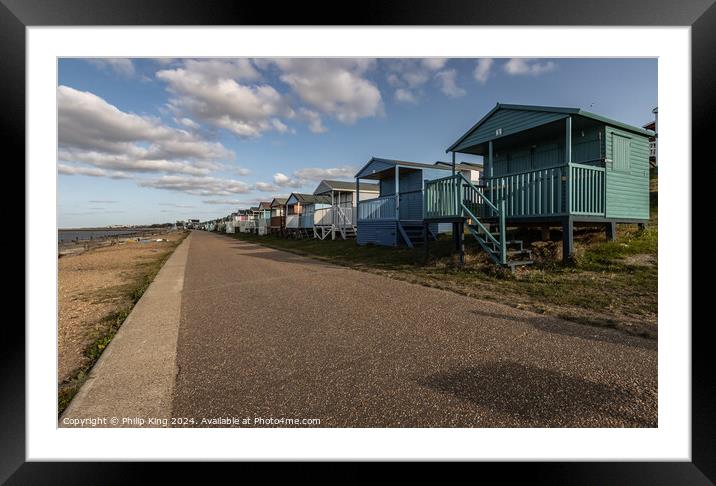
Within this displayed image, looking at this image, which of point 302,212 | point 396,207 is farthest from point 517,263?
→ point 302,212

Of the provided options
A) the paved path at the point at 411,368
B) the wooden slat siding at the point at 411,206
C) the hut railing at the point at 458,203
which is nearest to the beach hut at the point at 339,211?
the wooden slat siding at the point at 411,206

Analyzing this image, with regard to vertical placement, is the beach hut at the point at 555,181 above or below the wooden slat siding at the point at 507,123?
below

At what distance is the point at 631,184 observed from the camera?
29.3ft

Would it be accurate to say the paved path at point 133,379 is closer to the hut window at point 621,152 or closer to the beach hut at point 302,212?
the hut window at point 621,152

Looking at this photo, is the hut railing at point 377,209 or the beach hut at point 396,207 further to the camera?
the hut railing at point 377,209

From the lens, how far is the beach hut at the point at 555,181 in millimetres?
7652

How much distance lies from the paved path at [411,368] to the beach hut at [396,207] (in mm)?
9388

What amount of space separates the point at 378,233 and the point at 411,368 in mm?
13038

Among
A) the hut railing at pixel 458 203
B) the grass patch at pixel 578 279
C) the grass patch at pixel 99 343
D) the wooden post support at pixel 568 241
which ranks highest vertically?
the hut railing at pixel 458 203

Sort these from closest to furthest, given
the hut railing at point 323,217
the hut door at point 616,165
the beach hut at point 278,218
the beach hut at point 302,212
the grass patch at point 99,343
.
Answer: the grass patch at point 99,343 < the hut door at point 616,165 < the hut railing at point 323,217 < the beach hut at point 302,212 < the beach hut at point 278,218

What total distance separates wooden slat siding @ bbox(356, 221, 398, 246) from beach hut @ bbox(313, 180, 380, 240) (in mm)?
3739

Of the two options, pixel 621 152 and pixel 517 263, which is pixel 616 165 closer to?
pixel 621 152

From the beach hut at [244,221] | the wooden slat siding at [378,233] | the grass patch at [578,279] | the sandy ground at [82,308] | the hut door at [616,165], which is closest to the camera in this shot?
the sandy ground at [82,308]
